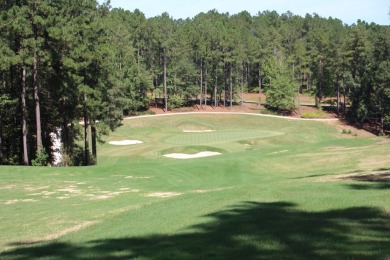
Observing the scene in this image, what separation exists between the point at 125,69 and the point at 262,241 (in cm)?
6138

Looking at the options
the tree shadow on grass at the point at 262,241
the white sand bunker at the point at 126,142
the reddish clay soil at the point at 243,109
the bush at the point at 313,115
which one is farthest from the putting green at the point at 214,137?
the tree shadow on grass at the point at 262,241

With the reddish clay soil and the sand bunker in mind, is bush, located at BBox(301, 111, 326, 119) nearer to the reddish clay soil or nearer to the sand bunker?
the reddish clay soil

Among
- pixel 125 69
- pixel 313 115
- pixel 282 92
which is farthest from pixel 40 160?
pixel 282 92

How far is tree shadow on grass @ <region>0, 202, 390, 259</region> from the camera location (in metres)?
8.06

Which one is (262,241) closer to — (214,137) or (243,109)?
(214,137)

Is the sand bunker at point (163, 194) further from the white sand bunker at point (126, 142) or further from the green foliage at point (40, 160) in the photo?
the white sand bunker at point (126, 142)

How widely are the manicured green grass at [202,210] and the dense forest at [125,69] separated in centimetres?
916

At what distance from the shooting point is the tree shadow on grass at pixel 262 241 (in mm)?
8062

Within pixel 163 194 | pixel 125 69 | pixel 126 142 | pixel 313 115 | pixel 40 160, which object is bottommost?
pixel 126 142

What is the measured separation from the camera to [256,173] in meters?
26.4

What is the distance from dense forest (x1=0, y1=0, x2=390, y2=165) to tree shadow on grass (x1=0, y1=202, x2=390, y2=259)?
23.1 meters

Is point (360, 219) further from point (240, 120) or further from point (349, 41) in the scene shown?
point (349, 41)

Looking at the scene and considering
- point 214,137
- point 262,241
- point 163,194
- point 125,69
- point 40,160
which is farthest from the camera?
point 125,69

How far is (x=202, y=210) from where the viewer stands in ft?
45.2
